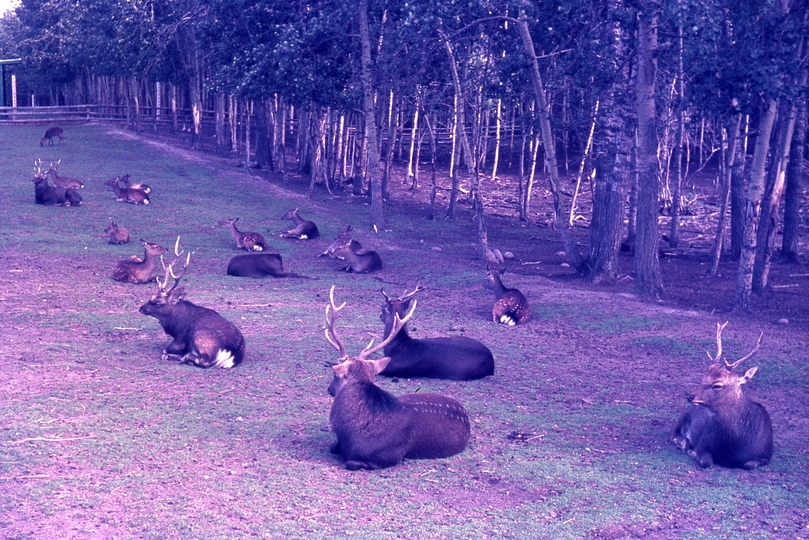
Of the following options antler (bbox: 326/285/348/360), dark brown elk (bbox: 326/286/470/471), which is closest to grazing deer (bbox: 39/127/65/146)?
antler (bbox: 326/285/348/360)

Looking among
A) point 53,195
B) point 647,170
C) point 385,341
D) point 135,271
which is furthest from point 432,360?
point 53,195

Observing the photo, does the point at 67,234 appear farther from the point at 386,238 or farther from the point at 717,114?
the point at 717,114

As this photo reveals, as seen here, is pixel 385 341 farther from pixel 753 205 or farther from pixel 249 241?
pixel 249 241

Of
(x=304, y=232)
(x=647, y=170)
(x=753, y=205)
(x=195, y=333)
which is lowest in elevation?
(x=304, y=232)

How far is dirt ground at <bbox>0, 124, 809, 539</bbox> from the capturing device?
532 cm

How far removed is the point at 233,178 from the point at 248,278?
13034 mm

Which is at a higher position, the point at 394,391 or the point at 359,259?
the point at 394,391

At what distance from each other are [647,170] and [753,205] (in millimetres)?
1690

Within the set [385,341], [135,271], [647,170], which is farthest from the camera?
[647,170]

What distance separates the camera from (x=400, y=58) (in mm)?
16250

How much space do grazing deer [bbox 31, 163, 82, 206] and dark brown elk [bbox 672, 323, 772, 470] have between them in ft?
53.0

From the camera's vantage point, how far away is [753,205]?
40.3 feet

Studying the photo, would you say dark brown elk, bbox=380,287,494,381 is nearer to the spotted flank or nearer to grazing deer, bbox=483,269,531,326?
the spotted flank

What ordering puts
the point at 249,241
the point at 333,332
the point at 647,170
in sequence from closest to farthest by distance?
1. the point at 333,332
2. the point at 647,170
3. the point at 249,241
